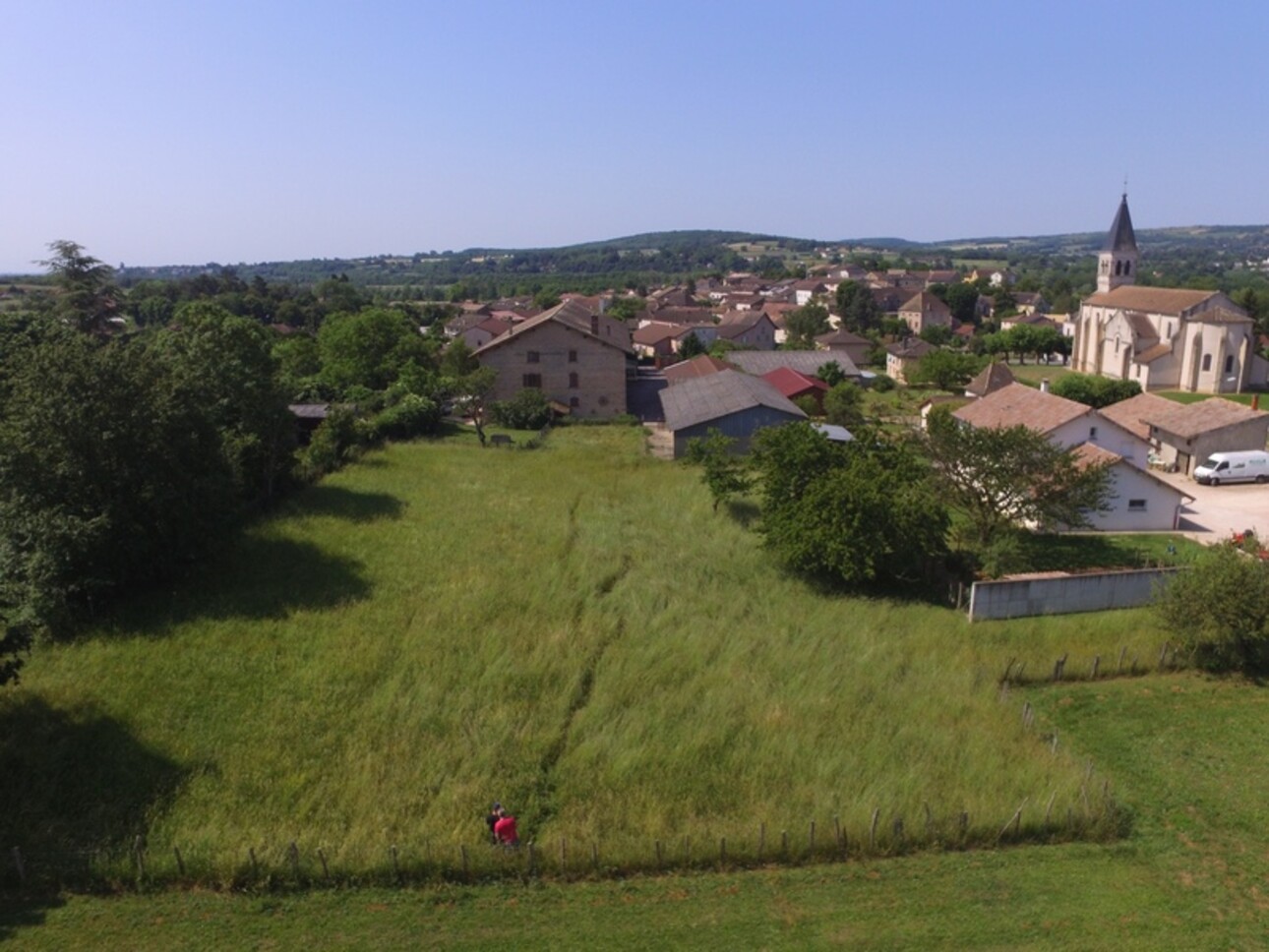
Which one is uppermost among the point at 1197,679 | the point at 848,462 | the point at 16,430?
the point at 16,430

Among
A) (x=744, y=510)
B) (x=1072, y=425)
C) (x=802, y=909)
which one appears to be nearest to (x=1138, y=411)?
(x=1072, y=425)

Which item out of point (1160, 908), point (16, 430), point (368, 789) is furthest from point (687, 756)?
point (16, 430)

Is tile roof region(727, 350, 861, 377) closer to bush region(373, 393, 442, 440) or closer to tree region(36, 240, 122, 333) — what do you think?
bush region(373, 393, 442, 440)

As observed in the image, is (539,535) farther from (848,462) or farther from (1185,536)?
(1185,536)

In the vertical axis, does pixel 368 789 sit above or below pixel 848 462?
below

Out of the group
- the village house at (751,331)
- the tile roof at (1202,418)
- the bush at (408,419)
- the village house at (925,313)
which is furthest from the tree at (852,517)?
the village house at (925,313)

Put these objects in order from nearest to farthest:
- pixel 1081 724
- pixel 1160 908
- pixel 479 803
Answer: pixel 1160 908, pixel 479 803, pixel 1081 724

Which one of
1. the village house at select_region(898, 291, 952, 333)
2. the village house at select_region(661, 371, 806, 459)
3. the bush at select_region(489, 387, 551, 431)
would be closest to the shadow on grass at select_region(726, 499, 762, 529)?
the village house at select_region(661, 371, 806, 459)
